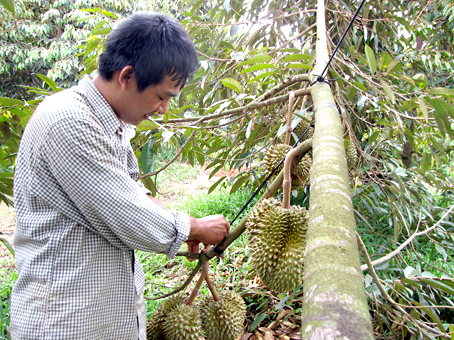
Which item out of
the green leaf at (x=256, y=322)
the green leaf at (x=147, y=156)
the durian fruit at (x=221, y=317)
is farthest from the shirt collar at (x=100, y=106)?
the green leaf at (x=256, y=322)

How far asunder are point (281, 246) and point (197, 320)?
17.5 inches

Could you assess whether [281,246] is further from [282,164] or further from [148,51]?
[148,51]

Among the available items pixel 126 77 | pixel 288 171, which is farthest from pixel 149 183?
pixel 288 171

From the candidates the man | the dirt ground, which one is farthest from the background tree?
the dirt ground

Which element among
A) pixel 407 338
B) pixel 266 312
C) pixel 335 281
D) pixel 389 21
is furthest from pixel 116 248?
pixel 389 21

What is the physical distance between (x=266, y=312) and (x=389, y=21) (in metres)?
1.94

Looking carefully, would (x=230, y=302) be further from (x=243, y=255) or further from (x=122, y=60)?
(x=243, y=255)

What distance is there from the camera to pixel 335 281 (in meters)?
0.29

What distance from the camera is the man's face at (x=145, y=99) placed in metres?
0.85

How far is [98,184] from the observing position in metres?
0.74

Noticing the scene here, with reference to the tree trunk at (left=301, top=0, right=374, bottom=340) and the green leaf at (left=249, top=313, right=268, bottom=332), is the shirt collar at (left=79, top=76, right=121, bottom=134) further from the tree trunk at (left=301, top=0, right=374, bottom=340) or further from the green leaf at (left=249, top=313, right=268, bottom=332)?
the green leaf at (left=249, top=313, right=268, bottom=332)

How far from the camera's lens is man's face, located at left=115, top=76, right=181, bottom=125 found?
850 mm

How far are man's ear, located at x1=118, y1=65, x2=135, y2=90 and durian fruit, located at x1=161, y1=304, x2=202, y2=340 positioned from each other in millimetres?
751

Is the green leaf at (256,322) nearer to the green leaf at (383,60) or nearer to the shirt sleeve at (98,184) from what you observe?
the shirt sleeve at (98,184)
